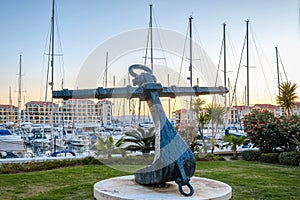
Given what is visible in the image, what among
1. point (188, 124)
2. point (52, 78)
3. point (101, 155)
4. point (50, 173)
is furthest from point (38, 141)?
point (188, 124)

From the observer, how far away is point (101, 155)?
1591 cm

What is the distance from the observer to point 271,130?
1712 centimetres

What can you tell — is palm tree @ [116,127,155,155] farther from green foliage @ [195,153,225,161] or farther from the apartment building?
the apartment building

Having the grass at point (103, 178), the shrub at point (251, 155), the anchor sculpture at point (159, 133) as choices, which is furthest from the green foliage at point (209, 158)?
the anchor sculpture at point (159, 133)

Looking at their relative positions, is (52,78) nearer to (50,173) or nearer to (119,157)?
(119,157)

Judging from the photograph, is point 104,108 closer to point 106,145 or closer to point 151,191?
point 151,191

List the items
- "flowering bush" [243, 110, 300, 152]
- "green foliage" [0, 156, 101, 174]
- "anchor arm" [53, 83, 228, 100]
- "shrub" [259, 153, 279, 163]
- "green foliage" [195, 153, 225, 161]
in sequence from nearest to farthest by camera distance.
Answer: "anchor arm" [53, 83, 228, 100], "green foliage" [0, 156, 101, 174], "flowering bush" [243, 110, 300, 152], "shrub" [259, 153, 279, 163], "green foliage" [195, 153, 225, 161]

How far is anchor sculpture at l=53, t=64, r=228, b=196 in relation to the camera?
7156 millimetres

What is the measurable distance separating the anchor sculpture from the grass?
6.43 feet

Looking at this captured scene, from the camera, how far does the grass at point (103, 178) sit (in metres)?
9.07

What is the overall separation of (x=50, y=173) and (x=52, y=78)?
35.9 ft

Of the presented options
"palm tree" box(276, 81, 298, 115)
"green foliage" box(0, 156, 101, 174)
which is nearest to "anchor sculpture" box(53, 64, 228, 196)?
"green foliage" box(0, 156, 101, 174)

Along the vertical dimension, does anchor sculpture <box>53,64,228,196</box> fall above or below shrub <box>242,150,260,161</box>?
above

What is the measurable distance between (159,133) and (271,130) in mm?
11160
